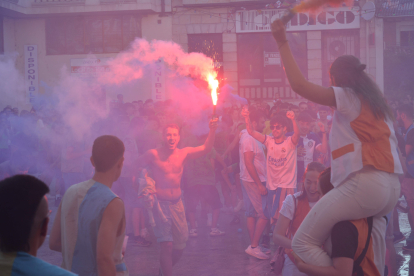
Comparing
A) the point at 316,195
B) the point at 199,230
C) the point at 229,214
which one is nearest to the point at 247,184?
the point at 199,230

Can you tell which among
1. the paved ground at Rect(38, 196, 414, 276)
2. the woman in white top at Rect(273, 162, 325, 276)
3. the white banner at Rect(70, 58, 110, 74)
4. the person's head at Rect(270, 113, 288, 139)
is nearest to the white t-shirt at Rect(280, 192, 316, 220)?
the woman in white top at Rect(273, 162, 325, 276)

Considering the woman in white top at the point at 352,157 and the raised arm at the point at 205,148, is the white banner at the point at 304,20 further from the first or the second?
the woman in white top at the point at 352,157

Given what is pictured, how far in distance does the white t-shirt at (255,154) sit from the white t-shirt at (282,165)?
40cm

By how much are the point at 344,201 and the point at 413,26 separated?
23.3 meters

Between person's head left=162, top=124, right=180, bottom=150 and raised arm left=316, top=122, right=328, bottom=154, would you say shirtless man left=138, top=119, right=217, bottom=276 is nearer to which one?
person's head left=162, top=124, right=180, bottom=150

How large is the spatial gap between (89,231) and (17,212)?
106 centimetres

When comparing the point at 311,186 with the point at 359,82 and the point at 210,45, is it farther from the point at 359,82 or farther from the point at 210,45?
the point at 210,45

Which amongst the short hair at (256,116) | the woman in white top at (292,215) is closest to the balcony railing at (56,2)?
the short hair at (256,116)

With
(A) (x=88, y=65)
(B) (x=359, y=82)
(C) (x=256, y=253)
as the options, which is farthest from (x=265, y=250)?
(A) (x=88, y=65)

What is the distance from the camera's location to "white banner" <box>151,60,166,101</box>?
18.9 meters

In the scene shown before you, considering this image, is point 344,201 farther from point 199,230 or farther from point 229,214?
point 229,214

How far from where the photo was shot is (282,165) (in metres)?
6.23

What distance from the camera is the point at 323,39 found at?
18891mm

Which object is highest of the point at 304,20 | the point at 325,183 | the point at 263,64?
the point at 304,20
